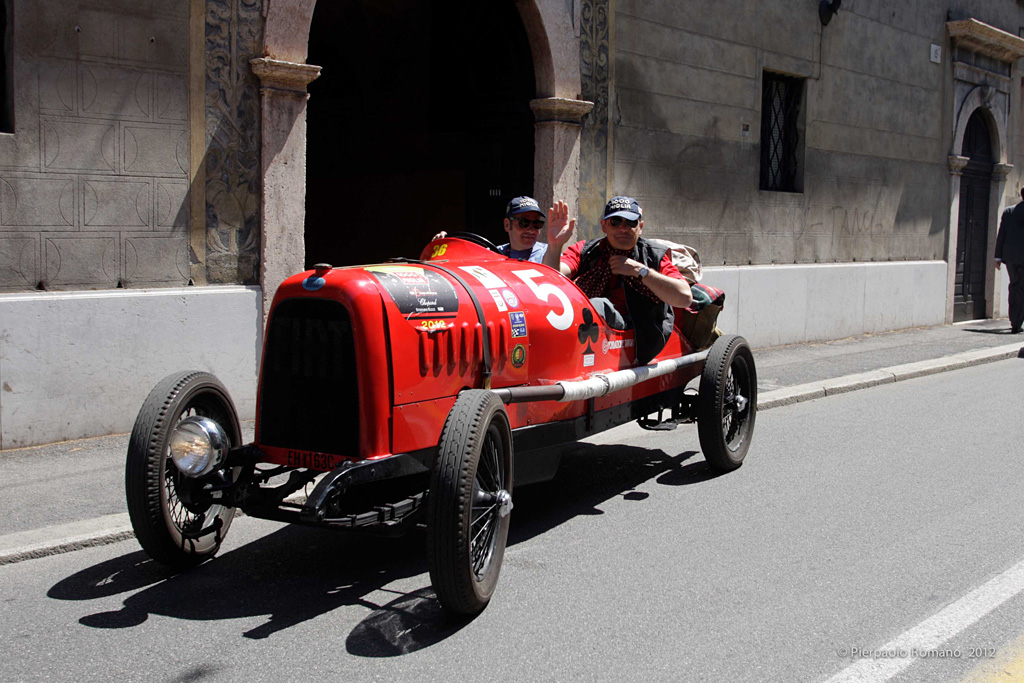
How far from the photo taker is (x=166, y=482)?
419cm

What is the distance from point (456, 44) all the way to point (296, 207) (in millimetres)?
3806

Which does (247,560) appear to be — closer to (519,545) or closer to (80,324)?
(519,545)

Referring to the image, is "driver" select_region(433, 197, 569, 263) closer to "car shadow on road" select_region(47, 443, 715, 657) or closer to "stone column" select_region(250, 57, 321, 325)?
"car shadow on road" select_region(47, 443, 715, 657)

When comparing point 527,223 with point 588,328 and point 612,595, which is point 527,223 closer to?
point 588,328

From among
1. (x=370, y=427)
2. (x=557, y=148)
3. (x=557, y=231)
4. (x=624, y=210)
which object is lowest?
(x=370, y=427)

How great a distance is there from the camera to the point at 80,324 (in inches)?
267

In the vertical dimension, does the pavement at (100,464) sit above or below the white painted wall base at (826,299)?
below

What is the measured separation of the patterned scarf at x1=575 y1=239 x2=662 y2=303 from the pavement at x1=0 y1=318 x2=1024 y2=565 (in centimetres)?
275

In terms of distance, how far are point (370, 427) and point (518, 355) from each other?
3.46ft

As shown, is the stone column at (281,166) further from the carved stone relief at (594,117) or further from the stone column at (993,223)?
the stone column at (993,223)

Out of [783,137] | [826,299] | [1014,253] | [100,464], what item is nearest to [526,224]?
[100,464]

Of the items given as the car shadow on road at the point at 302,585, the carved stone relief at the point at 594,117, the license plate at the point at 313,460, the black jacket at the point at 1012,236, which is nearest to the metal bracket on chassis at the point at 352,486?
the license plate at the point at 313,460

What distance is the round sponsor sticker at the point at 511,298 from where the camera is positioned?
4.91 m

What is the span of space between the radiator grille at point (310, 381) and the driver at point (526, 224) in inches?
80.6
